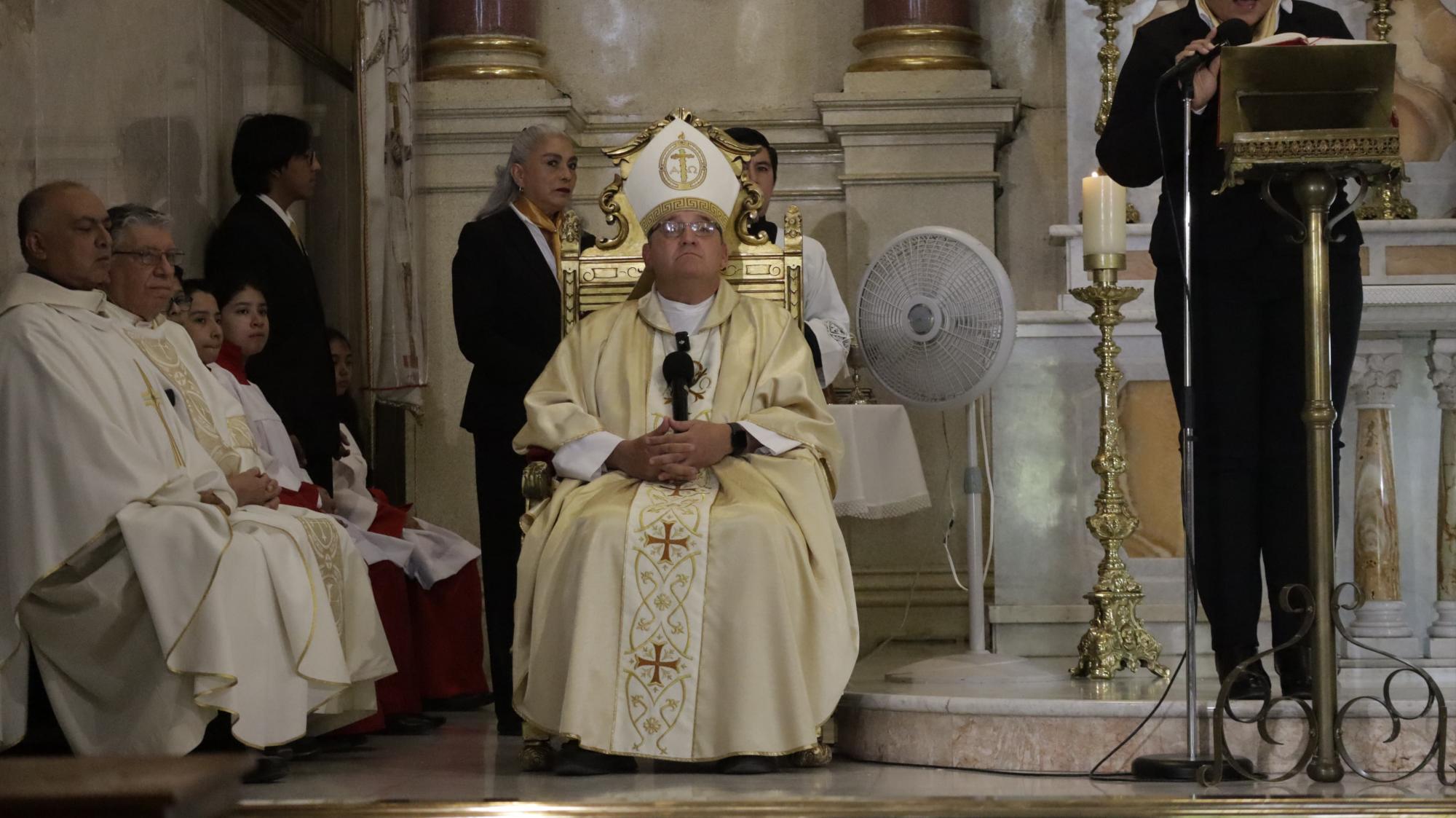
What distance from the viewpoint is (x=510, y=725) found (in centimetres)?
575

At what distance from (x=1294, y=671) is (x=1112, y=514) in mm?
1348

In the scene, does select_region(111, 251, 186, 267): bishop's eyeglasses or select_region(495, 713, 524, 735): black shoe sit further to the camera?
select_region(495, 713, 524, 735): black shoe

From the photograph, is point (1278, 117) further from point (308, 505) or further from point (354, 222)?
point (354, 222)

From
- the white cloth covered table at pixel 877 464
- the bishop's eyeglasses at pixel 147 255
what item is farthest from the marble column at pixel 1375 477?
the bishop's eyeglasses at pixel 147 255

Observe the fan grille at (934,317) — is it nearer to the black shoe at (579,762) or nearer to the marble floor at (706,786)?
the marble floor at (706,786)

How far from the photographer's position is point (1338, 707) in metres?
4.48

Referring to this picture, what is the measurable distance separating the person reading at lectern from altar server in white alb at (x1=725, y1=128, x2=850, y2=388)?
1523 mm

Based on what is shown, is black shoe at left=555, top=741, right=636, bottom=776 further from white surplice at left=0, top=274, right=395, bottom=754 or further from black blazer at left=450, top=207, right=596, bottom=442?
black blazer at left=450, top=207, right=596, bottom=442

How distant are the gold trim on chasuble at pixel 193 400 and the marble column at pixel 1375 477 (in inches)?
146

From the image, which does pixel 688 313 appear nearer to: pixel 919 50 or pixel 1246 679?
pixel 1246 679

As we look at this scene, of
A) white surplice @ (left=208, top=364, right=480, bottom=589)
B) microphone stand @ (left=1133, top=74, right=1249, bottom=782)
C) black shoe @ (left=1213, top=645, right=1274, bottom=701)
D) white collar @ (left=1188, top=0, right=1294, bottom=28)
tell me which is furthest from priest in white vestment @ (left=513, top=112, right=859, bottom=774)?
white collar @ (left=1188, top=0, right=1294, bottom=28)

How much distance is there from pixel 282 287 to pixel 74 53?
1.06 m

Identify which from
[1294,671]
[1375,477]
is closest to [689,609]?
[1294,671]

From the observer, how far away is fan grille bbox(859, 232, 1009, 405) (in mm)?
5672
